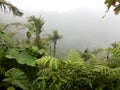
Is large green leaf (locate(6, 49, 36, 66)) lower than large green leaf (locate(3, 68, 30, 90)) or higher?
higher

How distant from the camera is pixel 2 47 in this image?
3.69m

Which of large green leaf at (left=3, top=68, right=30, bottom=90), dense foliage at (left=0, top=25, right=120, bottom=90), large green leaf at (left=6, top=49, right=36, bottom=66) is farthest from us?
large green leaf at (left=6, top=49, right=36, bottom=66)

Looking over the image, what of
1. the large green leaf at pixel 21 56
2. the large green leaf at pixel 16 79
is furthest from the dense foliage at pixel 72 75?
the large green leaf at pixel 21 56

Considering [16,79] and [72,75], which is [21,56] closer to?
[16,79]

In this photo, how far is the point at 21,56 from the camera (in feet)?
11.5

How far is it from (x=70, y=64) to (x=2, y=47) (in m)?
1.18

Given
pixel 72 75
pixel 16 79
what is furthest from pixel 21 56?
pixel 72 75

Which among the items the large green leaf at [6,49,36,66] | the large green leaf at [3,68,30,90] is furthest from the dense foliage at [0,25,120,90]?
the large green leaf at [6,49,36,66]

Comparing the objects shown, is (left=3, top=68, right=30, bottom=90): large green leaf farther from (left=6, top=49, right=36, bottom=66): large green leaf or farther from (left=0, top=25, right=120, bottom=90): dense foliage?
(left=6, top=49, right=36, bottom=66): large green leaf

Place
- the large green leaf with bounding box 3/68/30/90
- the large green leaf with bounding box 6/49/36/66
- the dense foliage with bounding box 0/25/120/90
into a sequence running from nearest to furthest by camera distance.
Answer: the dense foliage with bounding box 0/25/120/90 < the large green leaf with bounding box 3/68/30/90 < the large green leaf with bounding box 6/49/36/66

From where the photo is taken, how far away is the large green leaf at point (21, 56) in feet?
11.0

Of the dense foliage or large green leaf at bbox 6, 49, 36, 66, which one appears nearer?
the dense foliage

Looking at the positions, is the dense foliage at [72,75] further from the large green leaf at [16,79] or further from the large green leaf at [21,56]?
the large green leaf at [21,56]

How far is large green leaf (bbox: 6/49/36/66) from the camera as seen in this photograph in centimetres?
334
